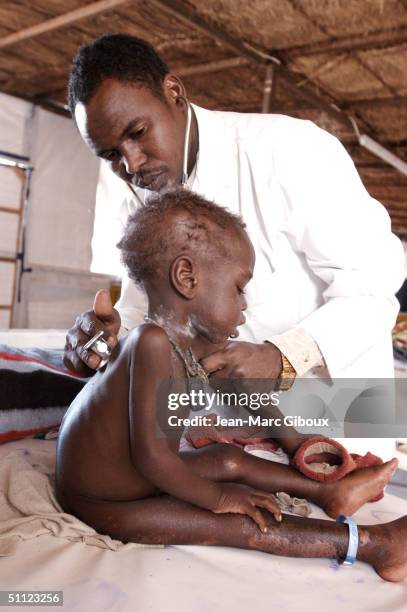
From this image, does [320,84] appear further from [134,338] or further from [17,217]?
[134,338]

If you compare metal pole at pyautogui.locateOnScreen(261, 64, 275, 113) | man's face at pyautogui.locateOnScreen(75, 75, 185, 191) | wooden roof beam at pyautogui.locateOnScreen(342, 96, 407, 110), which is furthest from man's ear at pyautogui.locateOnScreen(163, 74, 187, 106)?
wooden roof beam at pyautogui.locateOnScreen(342, 96, 407, 110)

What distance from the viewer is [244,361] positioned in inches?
46.2

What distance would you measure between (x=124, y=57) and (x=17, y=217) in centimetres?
490

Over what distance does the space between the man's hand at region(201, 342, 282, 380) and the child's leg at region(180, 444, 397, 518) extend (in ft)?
0.68

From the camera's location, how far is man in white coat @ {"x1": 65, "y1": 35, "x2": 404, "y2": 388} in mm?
1288

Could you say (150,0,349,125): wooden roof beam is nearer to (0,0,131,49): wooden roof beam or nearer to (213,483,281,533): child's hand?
(0,0,131,49): wooden roof beam

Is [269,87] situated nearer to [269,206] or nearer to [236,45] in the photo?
[236,45]

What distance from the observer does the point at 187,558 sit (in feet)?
3.41

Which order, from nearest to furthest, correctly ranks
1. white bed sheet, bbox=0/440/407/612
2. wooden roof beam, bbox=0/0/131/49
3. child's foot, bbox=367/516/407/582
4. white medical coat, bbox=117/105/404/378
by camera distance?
white bed sheet, bbox=0/440/407/612 → child's foot, bbox=367/516/407/582 → white medical coat, bbox=117/105/404/378 → wooden roof beam, bbox=0/0/131/49

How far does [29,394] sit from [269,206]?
0.96 meters
